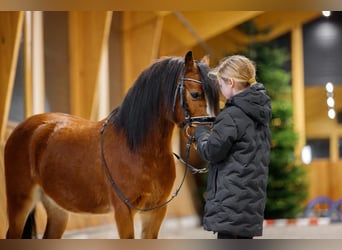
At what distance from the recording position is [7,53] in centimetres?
347

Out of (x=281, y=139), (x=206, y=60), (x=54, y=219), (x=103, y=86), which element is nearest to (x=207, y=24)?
(x=103, y=86)

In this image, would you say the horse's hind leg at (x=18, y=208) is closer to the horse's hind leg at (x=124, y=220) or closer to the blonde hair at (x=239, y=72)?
the horse's hind leg at (x=124, y=220)

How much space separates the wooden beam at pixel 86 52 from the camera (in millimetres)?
3611

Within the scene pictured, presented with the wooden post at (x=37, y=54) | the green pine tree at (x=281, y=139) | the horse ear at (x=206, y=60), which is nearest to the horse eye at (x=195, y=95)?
the horse ear at (x=206, y=60)

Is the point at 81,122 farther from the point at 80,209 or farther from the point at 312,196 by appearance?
the point at 312,196

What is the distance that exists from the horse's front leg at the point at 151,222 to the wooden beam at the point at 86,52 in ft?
2.85

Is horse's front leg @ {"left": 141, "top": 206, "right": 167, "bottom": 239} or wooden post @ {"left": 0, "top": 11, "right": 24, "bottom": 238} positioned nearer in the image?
horse's front leg @ {"left": 141, "top": 206, "right": 167, "bottom": 239}

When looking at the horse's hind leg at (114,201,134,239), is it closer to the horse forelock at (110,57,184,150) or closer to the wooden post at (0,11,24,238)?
the horse forelock at (110,57,184,150)

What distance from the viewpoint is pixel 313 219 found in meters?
4.89

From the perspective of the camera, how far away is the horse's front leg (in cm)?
292

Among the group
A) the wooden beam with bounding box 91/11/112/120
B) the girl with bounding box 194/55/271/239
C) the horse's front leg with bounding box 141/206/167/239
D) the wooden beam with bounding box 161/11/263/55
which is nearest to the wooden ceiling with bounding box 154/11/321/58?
the wooden beam with bounding box 161/11/263/55

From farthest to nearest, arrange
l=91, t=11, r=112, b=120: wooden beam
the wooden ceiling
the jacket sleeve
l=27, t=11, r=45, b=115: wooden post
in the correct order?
the wooden ceiling → l=27, t=11, r=45, b=115: wooden post → l=91, t=11, r=112, b=120: wooden beam → the jacket sleeve

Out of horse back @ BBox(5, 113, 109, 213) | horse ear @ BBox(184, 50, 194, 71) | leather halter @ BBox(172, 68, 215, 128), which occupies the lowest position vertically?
horse back @ BBox(5, 113, 109, 213)

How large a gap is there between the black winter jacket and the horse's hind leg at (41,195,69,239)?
0.83m
